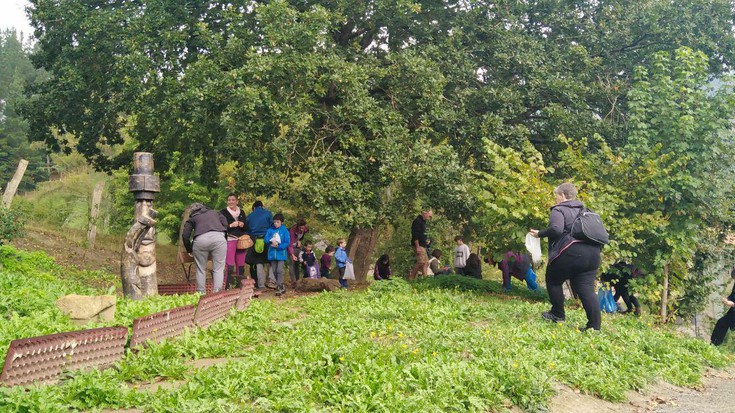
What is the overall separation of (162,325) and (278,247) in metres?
6.99

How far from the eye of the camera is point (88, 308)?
7910 millimetres

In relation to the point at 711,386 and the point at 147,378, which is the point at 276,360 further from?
the point at 711,386

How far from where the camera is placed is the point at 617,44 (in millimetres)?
18750

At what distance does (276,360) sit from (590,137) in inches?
511

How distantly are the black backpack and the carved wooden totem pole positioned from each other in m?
5.89

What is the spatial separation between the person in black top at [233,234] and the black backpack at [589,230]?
6.57m

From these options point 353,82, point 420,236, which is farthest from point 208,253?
point 420,236

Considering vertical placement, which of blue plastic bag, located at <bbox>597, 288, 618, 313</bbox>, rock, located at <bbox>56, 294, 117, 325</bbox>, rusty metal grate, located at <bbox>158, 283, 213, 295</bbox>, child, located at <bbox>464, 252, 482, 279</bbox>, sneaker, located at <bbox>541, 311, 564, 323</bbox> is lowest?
blue plastic bag, located at <bbox>597, 288, 618, 313</bbox>

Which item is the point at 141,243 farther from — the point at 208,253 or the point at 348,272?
the point at 348,272

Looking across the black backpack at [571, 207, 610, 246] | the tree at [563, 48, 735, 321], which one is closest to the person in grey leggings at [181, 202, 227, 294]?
the black backpack at [571, 207, 610, 246]

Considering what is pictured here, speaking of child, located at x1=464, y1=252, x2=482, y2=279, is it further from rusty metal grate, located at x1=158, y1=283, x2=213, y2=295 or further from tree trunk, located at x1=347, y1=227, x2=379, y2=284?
rusty metal grate, located at x1=158, y1=283, x2=213, y2=295

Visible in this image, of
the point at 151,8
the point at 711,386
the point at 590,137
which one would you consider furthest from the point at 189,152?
the point at 711,386

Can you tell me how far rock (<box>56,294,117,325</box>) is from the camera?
787cm

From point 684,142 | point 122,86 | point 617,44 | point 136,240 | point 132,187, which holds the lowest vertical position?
point 136,240
